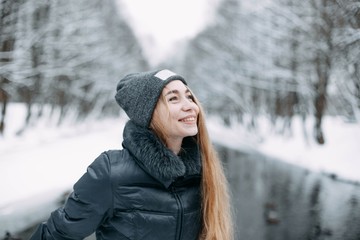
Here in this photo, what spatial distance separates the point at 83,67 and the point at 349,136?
1756 centimetres

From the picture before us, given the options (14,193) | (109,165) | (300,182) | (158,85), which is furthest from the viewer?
(300,182)

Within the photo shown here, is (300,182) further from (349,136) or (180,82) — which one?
(180,82)

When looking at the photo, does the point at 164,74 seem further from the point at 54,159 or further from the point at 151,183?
the point at 54,159

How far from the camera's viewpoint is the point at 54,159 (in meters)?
12.3

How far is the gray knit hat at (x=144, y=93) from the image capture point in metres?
1.68

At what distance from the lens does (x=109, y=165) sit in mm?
1576

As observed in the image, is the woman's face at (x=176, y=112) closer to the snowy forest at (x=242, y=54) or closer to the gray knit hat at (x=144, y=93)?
the gray knit hat at (x=144, y=93)

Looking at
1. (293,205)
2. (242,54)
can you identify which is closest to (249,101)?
(242,54)

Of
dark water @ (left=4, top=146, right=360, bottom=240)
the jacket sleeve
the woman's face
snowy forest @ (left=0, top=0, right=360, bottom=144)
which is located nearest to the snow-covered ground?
snowy forest @ (left=0, top=0, right=360, bottom=144)

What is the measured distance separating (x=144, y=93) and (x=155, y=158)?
330mm

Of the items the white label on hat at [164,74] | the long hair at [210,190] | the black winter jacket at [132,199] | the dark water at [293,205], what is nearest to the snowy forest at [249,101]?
the dark water at [293,205]

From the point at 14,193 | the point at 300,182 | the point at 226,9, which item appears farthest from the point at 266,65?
the point at 14,193

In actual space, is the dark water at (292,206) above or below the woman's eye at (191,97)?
below

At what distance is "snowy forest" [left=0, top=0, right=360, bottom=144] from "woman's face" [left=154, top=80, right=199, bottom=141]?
1091 cm
